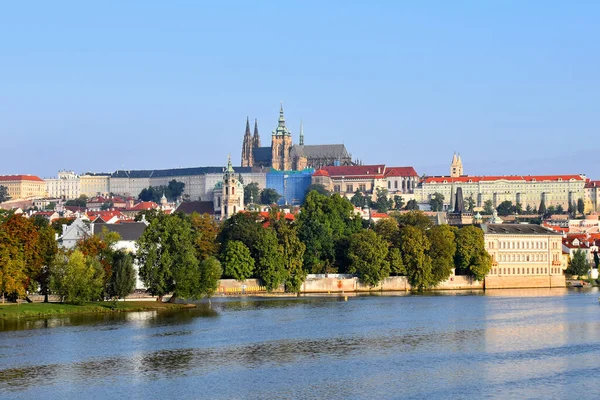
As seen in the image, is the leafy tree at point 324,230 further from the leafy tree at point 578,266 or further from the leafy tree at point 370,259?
the leafy tree at point 578,266

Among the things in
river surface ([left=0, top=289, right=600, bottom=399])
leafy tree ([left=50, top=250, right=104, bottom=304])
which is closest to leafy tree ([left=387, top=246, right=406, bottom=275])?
river surface ([left=0, top=289, right=600, bottom=399])

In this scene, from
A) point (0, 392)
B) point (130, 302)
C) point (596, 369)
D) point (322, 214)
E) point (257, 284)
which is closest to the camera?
point (0, 392)

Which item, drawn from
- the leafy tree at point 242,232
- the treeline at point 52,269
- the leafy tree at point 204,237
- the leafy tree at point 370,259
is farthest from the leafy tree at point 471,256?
the treeline at point 52,269

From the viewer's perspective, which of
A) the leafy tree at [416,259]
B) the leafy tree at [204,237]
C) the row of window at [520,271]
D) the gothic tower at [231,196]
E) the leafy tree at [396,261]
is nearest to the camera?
the leafy tree at [204,237]

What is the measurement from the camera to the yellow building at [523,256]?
9525 cm

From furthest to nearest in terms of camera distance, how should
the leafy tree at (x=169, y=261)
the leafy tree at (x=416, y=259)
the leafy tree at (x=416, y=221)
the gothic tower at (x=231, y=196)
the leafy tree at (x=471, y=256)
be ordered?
1. the gothic tower at (x=231, y=196)
2. the leafy tree at (x=416, y=221)
3. the leafy tree at (x=471, y=256)
4. the leafy tree at (x=416, y=259)
5. the leafy tree at (x=169, y=261)

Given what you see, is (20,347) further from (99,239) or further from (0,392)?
(99,239)

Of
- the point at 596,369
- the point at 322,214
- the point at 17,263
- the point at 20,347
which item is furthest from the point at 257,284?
the point at 596,369

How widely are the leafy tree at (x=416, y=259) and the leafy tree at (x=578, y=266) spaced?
2290 centimetres

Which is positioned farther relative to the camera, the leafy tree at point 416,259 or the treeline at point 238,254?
the leafy tree at point 416,259

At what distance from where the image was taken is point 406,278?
8550cm

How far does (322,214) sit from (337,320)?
29.3 metres

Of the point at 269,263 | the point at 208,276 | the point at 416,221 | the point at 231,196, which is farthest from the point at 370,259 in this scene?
the point at 231,196

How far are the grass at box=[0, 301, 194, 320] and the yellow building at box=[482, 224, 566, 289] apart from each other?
34.6 m
